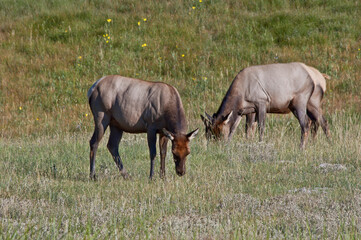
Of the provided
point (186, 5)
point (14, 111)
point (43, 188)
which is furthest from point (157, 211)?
point (186, 5)

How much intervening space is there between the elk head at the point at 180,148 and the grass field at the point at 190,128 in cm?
21

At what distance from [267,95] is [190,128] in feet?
7.74

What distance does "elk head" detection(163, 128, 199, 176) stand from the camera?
350 inches

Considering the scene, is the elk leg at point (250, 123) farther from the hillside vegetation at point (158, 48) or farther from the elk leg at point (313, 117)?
the hillside vegetation at point (158, 48)

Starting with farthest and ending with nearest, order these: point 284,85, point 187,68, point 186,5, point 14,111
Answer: point 186,5 < point 187,68 < point 14,111 < point 284,85

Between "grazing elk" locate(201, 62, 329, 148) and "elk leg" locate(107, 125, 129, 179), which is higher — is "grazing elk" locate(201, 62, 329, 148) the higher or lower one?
the lower one

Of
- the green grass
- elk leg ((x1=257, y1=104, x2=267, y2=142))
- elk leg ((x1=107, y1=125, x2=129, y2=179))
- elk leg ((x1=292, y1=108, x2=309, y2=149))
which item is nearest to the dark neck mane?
the green grass

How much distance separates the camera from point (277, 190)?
8.03 meters

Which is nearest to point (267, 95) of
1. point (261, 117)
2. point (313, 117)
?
point (261, 117)

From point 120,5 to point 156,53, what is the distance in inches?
181

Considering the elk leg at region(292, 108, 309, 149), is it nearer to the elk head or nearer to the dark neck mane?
the dark neck mane

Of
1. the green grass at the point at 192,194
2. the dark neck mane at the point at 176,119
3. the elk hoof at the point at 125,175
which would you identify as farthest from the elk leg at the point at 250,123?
the elk hoof at the point at 125,175

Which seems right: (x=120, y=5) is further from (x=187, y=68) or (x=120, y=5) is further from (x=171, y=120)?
(x=171, y=120)

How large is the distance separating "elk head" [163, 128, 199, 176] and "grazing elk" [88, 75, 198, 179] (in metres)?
0.28
